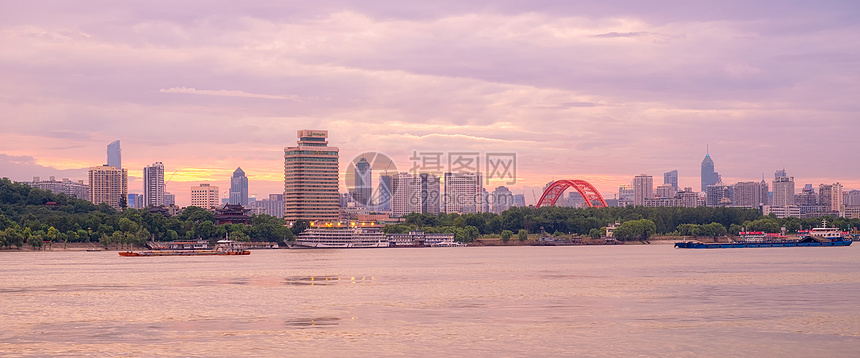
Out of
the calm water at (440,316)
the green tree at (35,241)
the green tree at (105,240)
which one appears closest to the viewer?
the calm water at (440,316)

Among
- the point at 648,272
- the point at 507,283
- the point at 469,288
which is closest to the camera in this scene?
the point at 469,288

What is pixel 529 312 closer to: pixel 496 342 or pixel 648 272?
pixel 496 342

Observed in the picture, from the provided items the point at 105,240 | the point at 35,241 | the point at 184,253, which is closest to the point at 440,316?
the point at 184,253

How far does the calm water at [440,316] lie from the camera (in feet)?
139

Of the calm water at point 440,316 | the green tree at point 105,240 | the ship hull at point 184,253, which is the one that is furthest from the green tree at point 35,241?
the calm water at point 440,316

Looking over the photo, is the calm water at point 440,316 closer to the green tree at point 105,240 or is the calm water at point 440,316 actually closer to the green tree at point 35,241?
the green tree at point 35,241

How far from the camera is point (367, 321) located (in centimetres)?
5231

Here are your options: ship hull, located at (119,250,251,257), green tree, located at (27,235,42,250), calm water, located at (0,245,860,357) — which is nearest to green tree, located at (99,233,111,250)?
green tree, located at (27,235,42,250)

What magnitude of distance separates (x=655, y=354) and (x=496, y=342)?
720 cm

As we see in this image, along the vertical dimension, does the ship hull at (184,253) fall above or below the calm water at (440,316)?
below

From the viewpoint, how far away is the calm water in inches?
1668

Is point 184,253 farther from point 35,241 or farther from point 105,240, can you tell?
point 35,241

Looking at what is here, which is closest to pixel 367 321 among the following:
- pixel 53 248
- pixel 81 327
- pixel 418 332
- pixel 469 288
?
pixel 418 332

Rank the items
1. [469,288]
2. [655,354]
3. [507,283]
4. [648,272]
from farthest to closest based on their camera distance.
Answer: [648,272], [507,283], [469,288], [655,354]
